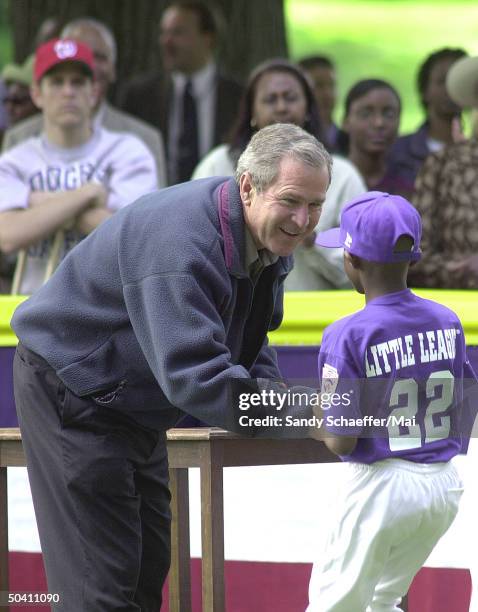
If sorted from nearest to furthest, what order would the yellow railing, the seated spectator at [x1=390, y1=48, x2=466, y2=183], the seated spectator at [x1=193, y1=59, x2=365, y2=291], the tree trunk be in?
1. the yellow railing
2. the seated spectator at [x1=193, y1=59, x2=365, y2=291]
3. the seated spectator at [x1=390, y1=48, x2=466, y2=183]
4. the tree trunk

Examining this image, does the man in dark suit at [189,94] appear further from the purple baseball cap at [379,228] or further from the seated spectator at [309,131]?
the purple baseball cap at [379,228]

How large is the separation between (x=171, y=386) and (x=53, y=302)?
44cm

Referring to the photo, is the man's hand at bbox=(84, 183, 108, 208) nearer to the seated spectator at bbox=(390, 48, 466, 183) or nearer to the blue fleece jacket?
the blue fleece jacket

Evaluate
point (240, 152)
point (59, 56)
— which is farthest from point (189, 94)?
point (240, 152)

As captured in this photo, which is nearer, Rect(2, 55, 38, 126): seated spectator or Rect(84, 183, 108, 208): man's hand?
Rect(84, 183, 108, 208): man's hand

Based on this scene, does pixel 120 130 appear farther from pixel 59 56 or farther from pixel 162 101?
pixel 59 56

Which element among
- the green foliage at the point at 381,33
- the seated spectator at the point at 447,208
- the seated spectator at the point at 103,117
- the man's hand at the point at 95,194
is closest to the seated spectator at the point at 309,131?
the seated spectator at the point at 447,208

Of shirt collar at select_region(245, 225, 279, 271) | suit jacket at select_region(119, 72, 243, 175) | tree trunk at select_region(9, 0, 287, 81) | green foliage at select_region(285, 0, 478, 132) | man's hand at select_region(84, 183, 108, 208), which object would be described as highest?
green foliage at select_region(285, 0, 478, 132)

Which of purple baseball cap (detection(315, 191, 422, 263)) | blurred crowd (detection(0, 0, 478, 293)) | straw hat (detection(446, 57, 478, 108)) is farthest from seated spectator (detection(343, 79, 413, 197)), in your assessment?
purple baseball cap (detection(315, 191, 422, 263))

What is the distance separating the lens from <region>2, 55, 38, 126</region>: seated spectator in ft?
21.6

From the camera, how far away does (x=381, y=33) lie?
18703mm

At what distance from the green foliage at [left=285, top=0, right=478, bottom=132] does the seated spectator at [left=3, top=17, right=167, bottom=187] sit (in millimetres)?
10142

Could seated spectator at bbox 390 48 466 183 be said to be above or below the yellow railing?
above

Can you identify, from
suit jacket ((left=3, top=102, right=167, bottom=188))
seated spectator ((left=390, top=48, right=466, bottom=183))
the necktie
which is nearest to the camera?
suit jacket ((left=3, top=102, right=167, bottom=188))
